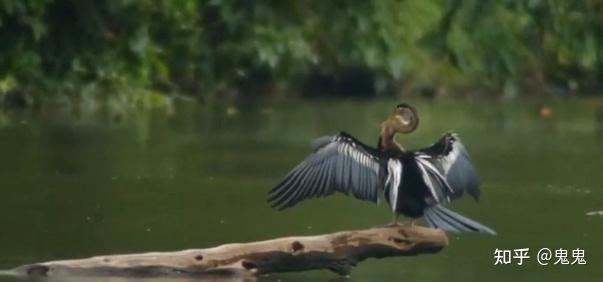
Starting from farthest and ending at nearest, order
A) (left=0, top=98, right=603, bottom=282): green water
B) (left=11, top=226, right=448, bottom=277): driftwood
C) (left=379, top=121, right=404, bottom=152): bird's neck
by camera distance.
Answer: (left=0, top=98, right=603, bottom=282): green water < (left=379, top=121, right=404, bottom=152): bird's neck < (left=11, top=226, right=448, bottom=277): driftwood

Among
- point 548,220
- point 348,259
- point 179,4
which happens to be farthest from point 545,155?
point 348,259

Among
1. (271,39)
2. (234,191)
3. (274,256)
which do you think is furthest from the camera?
(234,191)

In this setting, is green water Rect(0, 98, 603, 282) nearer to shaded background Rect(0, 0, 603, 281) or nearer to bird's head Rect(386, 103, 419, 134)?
shaded background Rect(0, 0, 603, 281)

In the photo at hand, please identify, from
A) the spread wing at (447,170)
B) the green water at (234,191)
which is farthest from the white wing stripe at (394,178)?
the green water at (234,191)

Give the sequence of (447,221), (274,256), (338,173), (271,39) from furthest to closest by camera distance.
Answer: (271,39) → (447,221) → (338,173) → (274,256)

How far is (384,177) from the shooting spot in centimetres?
1048

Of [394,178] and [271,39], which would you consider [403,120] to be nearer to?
[394,178]

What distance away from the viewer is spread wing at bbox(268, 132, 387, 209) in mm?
10484

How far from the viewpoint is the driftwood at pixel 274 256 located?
10.3 metres

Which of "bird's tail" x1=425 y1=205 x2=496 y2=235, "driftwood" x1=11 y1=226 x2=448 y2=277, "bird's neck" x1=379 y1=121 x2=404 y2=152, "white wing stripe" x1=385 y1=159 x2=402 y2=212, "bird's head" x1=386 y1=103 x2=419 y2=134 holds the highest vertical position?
"bird's head" x1=386 y1=103 x2=419 y2=134

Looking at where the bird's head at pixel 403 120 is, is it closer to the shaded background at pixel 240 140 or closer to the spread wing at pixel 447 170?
the spread wing at pixel 447 170

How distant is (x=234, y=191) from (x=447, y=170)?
5367mm

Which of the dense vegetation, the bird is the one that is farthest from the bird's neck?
the dense vegetation

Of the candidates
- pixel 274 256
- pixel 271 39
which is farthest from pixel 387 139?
pixel 271 39
